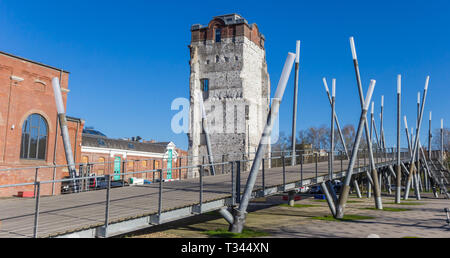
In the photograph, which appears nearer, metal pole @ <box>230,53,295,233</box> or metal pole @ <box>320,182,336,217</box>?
metal pole @ <box>230,53,295,233</box>

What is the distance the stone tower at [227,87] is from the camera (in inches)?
1353

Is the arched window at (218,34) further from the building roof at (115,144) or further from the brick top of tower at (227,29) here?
the building roof at (115,144)

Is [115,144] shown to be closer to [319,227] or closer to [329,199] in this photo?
[329,199]

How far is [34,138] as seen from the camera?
1895 cm

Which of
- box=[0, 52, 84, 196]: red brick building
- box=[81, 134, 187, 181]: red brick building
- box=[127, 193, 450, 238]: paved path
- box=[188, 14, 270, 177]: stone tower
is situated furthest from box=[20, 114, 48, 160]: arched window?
box=[188, 14, 270, 177]: stone tower

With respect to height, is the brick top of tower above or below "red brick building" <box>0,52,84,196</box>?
above

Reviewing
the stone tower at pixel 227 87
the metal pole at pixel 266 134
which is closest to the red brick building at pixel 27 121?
the metal pole at pixel 266 134

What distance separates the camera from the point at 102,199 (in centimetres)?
877

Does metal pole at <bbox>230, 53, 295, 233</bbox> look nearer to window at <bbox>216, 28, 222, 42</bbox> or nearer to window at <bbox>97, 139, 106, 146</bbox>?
window at <bbox>216, 28, 222, 42</bbox>

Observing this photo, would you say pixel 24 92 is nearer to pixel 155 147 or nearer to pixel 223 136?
pixel 223 136

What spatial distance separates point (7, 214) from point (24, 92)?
42.9 feet

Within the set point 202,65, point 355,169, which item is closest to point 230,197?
point 355,169

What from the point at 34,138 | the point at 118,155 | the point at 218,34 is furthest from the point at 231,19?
the point at 34,138

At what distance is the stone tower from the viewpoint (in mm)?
34375
